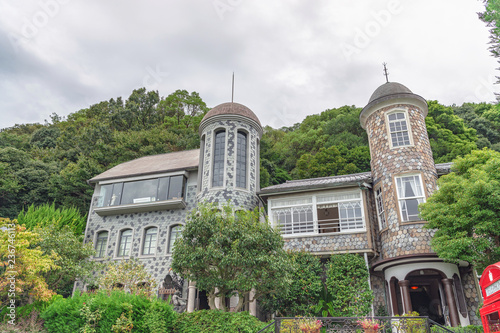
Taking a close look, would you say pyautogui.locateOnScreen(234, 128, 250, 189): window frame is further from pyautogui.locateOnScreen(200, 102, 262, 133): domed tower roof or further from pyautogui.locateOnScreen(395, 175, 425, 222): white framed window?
pyautogui.locateOnScreen(395, 175, 425, 222): white framed window

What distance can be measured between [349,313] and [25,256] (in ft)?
39.5

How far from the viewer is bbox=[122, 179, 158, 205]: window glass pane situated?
2072cm

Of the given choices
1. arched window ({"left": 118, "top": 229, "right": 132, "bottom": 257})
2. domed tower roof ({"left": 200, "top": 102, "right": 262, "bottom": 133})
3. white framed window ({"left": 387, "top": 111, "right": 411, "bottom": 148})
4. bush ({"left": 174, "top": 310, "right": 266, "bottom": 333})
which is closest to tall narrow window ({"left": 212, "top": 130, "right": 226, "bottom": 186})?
domed tower roof ({"left": 200, "top": 102, "right": 262, "bottom": 133})

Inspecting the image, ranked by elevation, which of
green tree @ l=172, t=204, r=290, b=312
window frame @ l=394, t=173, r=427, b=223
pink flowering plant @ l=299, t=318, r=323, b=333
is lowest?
pink flowering plant @ l=299, t=318, r=323, b=333

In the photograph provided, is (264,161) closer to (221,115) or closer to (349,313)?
(221,115)

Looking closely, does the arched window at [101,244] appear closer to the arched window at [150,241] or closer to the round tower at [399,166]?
the arched window at [150,241]

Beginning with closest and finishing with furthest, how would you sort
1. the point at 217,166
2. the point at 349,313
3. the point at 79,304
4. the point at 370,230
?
the point at 79,304
the point at 349,313
the point at 370,230
the point at 217,166

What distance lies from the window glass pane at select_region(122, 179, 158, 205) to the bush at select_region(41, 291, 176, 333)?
9.66 metres

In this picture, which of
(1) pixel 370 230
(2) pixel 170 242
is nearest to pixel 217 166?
(2) pixel 170 242

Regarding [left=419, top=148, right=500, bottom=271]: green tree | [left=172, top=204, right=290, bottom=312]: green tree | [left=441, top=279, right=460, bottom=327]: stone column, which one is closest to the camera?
[left=419, top=148, right=500, bottom=271]: green tree

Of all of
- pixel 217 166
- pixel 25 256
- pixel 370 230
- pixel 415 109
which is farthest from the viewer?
pixel 217 166

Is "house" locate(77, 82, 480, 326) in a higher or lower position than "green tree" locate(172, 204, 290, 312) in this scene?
higher

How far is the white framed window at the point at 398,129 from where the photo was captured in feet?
52.7

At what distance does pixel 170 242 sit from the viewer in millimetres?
19453
